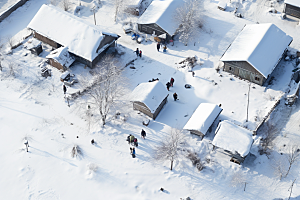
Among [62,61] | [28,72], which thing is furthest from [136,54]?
[28,72]

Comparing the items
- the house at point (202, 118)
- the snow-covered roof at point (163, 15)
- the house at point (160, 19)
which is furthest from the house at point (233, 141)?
the snow-covered roof at point (163, 15)

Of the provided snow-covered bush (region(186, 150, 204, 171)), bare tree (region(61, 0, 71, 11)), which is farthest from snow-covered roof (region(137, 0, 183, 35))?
snow-covered bush (region(186, 150, 204, 171))

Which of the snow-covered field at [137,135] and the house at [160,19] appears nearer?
the snow-covered field at [137,135]

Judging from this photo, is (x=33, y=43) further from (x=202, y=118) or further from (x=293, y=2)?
(x=293, y=2)

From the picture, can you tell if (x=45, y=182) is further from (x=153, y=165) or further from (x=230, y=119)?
(x=230, y=119)

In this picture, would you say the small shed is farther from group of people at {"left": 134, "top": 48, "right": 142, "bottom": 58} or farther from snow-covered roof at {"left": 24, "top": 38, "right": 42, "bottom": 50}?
group of people at {"left": 134, "top": 48, "right": 142, "bottom": 58}

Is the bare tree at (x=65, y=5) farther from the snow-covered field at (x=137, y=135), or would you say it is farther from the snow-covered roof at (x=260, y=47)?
the snow-covered roof at (x=260, y=47)
